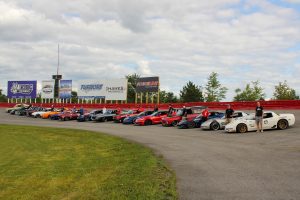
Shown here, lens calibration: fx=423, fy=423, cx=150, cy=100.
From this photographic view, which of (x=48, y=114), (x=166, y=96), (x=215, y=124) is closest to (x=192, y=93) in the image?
(x=166, y=96)

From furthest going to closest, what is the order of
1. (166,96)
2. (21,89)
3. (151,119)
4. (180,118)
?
(166,96), (21,89), (151,119), (180,118)

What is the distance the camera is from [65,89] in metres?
63.8

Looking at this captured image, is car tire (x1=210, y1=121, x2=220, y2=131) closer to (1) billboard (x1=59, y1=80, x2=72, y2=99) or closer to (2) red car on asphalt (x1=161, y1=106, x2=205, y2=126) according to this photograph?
(2) red car on asphalt (x1=161, y1=106, x2=205, y2=126)

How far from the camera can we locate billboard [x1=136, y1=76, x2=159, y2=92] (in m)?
52.0

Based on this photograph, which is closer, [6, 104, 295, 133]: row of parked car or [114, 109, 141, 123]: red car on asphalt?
[6, 104, 295, 133]: row of parked car

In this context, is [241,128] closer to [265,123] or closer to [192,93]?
[265,123]

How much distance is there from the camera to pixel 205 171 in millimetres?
10344

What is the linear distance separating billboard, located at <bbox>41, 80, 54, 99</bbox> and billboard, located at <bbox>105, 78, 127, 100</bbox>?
41.1 ft

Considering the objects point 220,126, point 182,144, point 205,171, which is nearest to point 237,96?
point 220,126

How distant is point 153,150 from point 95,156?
2.10 m

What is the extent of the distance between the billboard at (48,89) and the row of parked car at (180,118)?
49.2ft

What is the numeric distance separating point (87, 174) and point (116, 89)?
45.5m

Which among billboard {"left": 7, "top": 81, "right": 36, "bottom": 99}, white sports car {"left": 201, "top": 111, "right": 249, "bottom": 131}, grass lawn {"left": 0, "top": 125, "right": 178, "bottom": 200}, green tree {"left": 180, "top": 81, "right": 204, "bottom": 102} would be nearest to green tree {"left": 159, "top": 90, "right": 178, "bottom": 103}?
green tree {"left": 180, "top": 81, "right": 204, "bottom": 102}

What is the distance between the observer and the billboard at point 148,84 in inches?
2046
